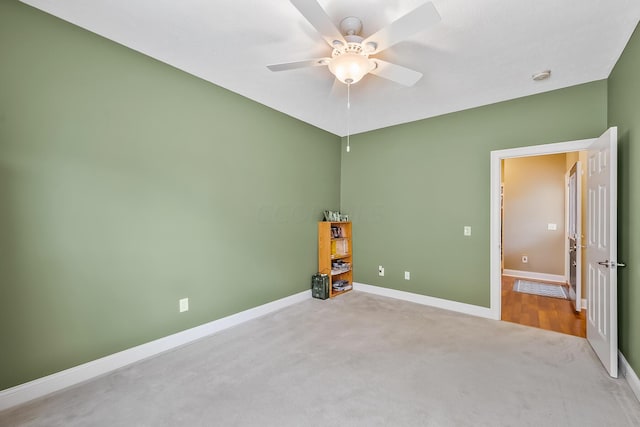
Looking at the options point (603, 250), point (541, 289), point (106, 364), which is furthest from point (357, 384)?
point (541, 289)

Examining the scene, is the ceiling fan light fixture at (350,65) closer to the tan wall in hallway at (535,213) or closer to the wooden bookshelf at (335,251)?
the wooden bookshelf at (335,251)

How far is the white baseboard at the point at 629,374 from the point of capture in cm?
196

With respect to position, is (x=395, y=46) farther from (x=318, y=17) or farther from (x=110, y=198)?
(x=110, y=198)

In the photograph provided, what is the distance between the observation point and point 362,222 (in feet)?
15.2

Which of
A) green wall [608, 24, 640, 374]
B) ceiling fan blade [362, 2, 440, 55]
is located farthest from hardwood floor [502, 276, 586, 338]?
ceiling fan blade [362, 2, 440, 55]

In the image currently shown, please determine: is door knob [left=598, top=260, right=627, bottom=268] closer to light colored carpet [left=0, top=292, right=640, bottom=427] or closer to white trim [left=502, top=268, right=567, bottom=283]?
light colored carpet [left=0, top=292, right=640, bottom=427]

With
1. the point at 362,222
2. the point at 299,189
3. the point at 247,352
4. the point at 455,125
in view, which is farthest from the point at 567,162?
the point at 247,352

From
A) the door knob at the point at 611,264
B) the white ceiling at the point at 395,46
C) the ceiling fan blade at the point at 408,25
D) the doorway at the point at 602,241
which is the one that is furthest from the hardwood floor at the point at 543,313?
the ceiling fan blade at the point at 408,25

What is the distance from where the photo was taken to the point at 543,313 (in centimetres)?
364

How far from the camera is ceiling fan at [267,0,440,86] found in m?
1.54

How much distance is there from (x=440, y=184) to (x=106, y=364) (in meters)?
4.05

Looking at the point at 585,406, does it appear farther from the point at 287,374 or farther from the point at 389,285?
the point at 389,285

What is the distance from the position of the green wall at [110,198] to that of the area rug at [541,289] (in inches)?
173

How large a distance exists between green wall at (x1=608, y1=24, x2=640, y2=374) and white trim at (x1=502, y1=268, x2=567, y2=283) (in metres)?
3.53
